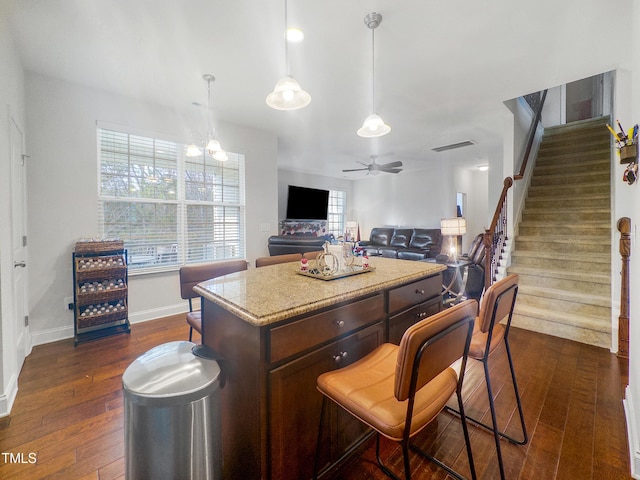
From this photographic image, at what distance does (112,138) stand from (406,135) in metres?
4.43

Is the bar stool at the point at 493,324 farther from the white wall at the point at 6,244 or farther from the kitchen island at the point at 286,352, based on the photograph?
the white wall at the point at 6,244

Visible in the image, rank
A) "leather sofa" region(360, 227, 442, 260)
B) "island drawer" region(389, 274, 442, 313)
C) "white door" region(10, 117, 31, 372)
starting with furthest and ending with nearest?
"leather sofa" region(360, 227, 442, 260)
"white door" region(10, 117, 31, 372)
"island drawer" region(389, 274, 442, 313)

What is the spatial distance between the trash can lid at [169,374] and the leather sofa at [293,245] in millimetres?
3058

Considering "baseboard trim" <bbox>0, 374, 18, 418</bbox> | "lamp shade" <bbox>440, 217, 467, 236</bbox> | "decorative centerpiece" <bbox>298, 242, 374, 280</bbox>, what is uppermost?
"lamp shade" <bbox>440, 217, 467, 236</bbox>

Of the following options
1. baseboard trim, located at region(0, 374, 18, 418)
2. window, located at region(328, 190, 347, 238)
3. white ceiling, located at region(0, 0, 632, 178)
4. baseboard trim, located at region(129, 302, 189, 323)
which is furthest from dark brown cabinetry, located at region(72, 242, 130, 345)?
window, located at region(328, 190, 347, 238)

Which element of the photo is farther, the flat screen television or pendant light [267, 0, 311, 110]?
the flat screen television

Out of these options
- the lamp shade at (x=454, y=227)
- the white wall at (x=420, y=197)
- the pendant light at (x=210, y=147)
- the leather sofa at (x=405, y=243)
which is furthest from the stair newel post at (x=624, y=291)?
the white wall at (x=420, y=197)

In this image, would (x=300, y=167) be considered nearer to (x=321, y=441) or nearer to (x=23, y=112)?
(x=23, y=112)

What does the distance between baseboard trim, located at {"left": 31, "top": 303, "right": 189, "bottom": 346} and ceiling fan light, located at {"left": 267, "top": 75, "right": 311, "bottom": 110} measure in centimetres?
306

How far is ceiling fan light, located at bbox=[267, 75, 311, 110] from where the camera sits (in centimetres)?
182

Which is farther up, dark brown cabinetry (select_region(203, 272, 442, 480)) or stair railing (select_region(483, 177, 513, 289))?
stair railing (select_region(483, 177, 513, 289))

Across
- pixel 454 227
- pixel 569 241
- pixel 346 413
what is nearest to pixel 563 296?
pixel 569 241

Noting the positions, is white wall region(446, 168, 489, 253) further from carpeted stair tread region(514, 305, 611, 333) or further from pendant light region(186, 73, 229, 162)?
pendant light region(186, 73, 229, 162)

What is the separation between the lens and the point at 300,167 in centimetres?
784
